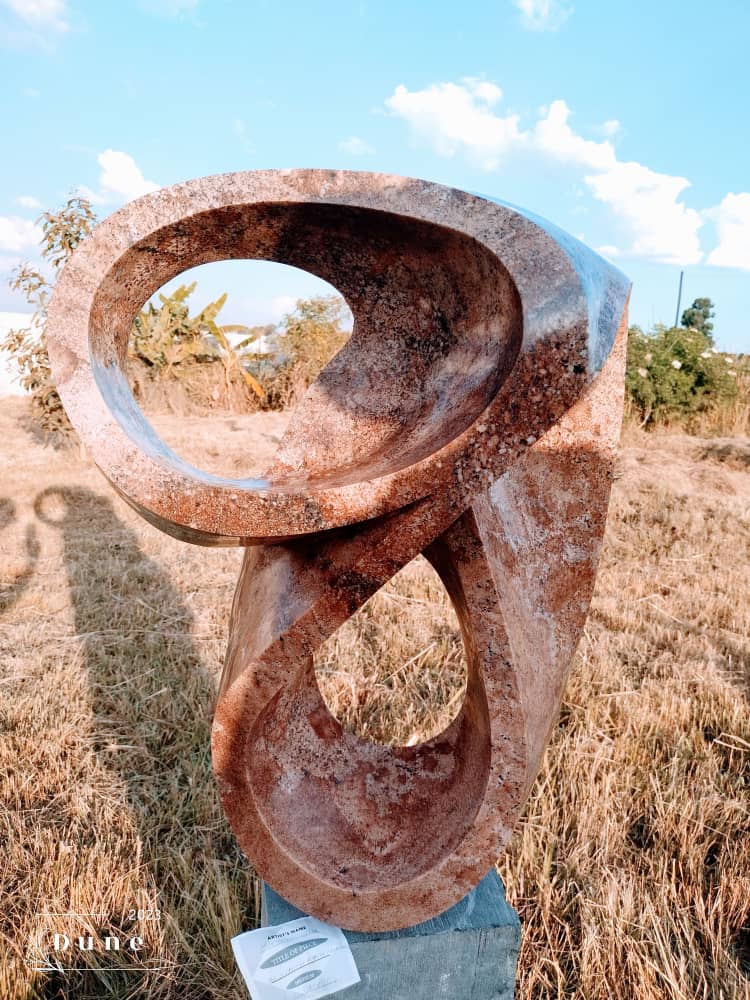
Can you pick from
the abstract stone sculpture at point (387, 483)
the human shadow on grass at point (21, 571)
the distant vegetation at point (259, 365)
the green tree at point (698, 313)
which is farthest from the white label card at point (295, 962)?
the green tree at point (698, 313)

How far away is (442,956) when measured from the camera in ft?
6.45

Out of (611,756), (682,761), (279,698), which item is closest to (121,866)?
(279,698)

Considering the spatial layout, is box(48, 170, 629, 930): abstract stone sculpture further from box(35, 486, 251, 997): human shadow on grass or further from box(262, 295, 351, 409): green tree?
box(262, 295, 351, 409): green tree

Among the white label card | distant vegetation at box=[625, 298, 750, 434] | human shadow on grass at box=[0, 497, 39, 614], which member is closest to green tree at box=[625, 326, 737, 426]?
distant vegetation at box=[625, 298, 750, 434]

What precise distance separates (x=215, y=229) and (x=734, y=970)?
2569 mm

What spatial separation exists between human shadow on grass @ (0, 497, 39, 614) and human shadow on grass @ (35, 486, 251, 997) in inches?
10.5

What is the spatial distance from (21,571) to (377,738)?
3.37 metres

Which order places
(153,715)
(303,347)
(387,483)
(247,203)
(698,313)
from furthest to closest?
(698,313), (303,347), (153,715), (247,203), (387,483)

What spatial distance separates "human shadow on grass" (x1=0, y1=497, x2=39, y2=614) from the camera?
4770 millimetres

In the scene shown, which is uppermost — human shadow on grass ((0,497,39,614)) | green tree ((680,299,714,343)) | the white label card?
green tree ((680,299,714,343))

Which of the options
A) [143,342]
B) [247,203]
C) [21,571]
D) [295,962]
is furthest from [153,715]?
[143,342]

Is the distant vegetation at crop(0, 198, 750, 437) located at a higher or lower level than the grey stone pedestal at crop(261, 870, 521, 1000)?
higher

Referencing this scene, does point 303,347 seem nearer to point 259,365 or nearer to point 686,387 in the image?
point 259,365

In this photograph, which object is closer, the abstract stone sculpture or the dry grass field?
the abstract stone sculpture
